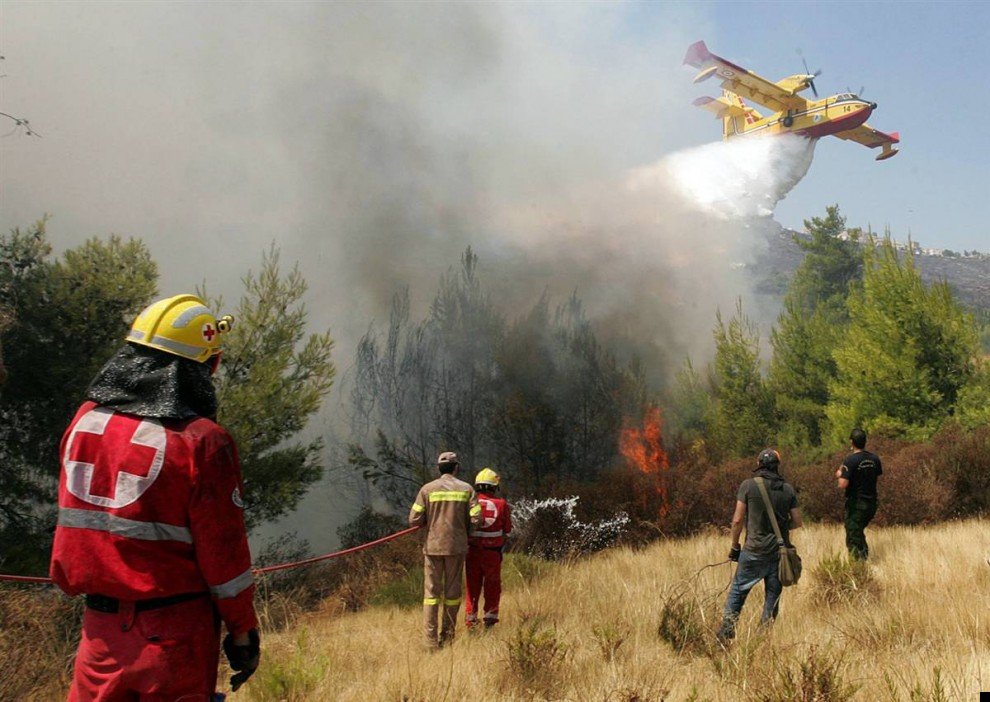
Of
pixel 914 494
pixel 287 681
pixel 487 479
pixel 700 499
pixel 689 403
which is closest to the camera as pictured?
pixel 287 681

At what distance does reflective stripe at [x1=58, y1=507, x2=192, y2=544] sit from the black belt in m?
0.17

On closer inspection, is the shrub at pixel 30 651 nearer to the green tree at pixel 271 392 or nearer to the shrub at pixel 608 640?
the shrub at pixel 608 640

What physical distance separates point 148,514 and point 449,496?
387 centimetres

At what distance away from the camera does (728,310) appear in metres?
36.8

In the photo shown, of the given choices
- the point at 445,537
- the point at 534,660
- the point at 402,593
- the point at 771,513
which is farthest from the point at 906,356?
the point at 534,660

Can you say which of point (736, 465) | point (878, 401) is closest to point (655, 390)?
point (878, 401)

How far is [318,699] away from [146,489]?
7.87ft

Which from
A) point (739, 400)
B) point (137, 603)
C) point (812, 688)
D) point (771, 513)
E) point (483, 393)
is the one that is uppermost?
point (483, 393)

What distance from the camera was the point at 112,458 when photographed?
2.30 meters

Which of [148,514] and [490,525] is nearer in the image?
[148,514]

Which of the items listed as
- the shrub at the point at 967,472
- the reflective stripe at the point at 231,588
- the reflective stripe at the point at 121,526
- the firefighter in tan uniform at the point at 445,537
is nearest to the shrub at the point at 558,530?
the shrub at the point at 967,472

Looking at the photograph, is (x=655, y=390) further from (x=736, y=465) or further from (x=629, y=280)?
(x=736, y=465)

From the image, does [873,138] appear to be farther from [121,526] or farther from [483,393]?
[121,526]

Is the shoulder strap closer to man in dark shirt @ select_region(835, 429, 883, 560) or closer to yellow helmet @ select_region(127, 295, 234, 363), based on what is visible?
man in dark shirt @ select_region(835, 429, 883, 560)
